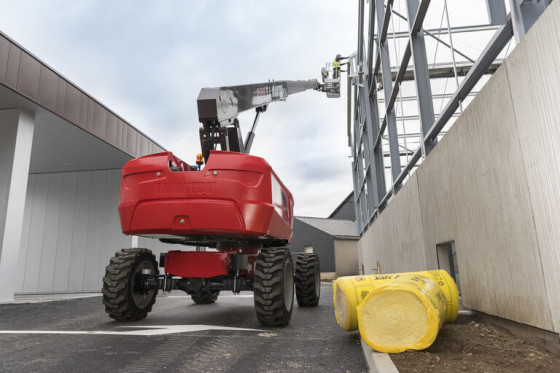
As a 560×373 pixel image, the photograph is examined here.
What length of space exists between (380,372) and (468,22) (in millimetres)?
6499

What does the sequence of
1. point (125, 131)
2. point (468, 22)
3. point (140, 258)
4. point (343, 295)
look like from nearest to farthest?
point (343, 295) < point (140, 258) < point (468, 22) < point (125, 131)

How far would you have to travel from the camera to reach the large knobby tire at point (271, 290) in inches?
192

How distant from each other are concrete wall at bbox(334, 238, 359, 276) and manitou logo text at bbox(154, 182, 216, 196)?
28.2m

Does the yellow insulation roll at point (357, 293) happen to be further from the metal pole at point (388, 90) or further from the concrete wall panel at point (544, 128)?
the metal pole at point (388, 90)

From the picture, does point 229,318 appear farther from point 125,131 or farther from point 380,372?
point 125,131

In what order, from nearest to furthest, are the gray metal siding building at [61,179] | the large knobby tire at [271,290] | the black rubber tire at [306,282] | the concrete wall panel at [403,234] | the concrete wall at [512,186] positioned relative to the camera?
the concrete wall at [512,186] < the large knobby tire at [271,290] < the concrete wall panel at [403,234] < the black rubber tire at [306,282] < the gray metal siding building at [61,179]

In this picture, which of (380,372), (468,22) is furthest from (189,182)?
(468,22)

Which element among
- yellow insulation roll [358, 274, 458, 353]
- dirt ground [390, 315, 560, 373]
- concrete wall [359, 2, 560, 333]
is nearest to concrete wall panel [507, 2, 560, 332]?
→ concrete wall [359, 2, 560, 333]

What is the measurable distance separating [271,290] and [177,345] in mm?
1367

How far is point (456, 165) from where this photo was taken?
178 inches

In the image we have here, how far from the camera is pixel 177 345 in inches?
155

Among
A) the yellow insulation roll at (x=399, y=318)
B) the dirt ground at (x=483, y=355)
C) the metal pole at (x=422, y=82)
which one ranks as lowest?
the dirt ground at (x=483, y=355)

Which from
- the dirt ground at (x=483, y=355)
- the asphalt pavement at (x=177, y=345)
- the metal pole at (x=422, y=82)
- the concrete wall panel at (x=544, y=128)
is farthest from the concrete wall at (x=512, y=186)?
A: the asphalt pavement at (x=177, y=345)

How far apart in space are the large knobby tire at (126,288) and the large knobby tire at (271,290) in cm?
191
